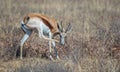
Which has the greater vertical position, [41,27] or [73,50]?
[41,27]

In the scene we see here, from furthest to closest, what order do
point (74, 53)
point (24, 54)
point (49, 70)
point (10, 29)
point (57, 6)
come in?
1. point (57, 6)
2. point (10, 29)
3. point (24, 54)
4. point (74, 53)
5. point (49, 70)

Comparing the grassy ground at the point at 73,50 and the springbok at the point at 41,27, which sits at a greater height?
the springbok at the point at 41,27

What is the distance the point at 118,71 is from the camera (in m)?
7.91

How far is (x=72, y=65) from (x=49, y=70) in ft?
3.05

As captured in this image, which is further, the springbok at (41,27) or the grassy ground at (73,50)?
the springbok at (41,27)

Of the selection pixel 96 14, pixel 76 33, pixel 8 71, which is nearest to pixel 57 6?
pixel 96 14

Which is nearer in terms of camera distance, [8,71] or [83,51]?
[8,71]

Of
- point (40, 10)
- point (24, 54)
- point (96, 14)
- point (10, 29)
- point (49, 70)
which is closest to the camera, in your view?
point (49, 70)

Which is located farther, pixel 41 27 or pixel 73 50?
pixel 41 27

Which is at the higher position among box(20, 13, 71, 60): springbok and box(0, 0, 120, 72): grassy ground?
box(20, 13, 71, 60): springbok

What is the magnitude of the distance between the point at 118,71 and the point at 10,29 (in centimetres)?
410

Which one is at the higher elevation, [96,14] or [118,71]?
[96,14]

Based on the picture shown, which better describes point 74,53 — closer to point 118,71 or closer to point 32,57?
point 32,57

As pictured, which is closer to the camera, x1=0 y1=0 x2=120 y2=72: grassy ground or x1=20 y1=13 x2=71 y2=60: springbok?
x1=0 y1=0 x2=120 y2=72: grassy ground
